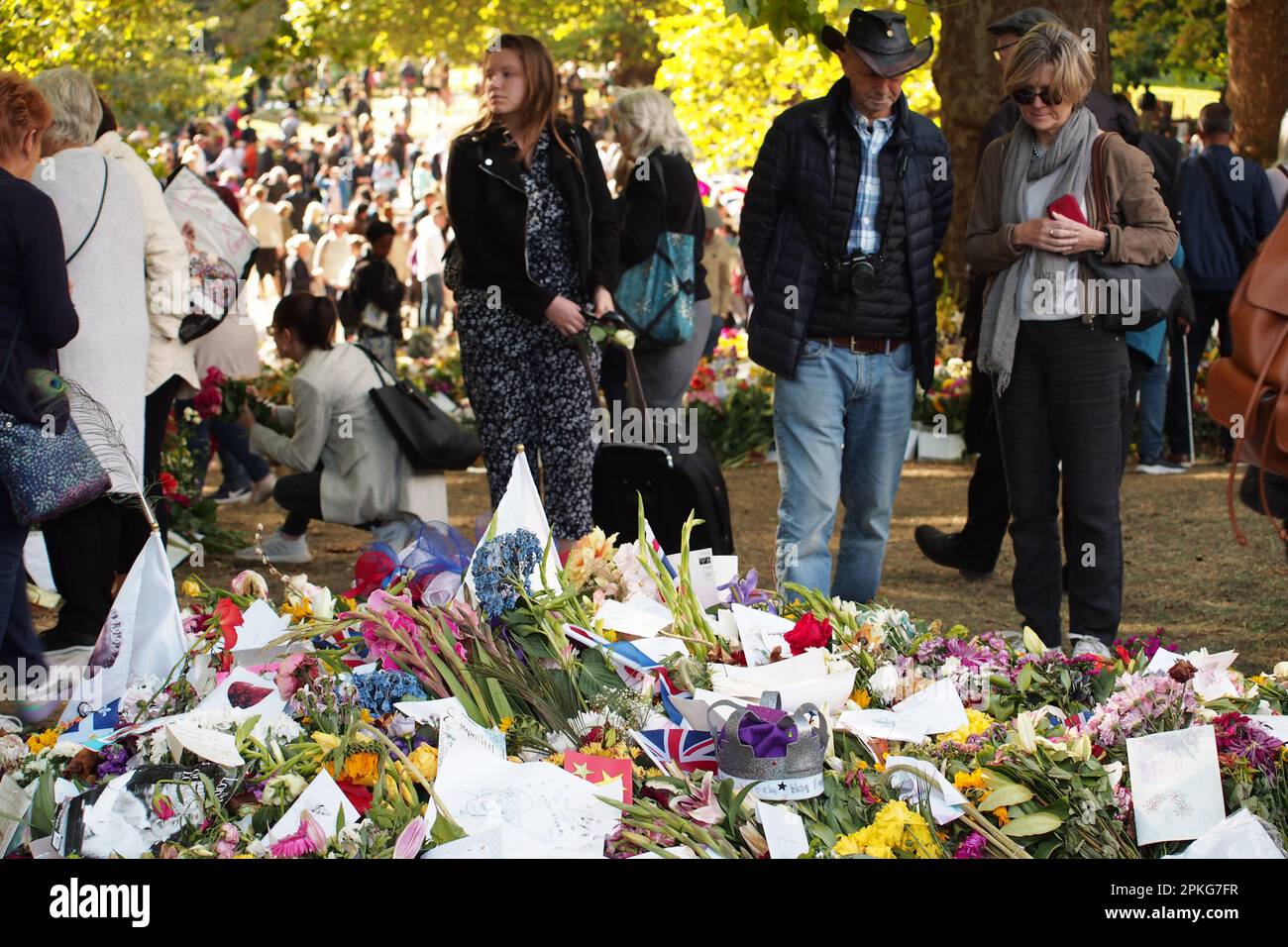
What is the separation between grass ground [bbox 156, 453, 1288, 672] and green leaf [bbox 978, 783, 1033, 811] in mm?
2975

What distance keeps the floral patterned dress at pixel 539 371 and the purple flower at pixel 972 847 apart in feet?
10.2

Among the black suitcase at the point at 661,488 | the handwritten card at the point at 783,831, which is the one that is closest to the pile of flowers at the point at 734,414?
the black suitcase at the point at 661,488

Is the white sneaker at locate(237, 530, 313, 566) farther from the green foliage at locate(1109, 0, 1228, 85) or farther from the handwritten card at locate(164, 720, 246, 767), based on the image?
the green foliage at locate(1109, 0, 1228, 85)

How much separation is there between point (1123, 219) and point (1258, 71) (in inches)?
344

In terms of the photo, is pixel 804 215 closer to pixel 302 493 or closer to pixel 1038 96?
pixel 1038 96

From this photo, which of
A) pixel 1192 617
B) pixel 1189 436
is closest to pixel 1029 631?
pixel 1192 617

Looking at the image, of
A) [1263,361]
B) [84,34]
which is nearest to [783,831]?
[1263,361]

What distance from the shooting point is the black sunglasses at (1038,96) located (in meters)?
4.63

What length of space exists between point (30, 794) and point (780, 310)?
2770 millimetres

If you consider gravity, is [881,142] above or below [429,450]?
above

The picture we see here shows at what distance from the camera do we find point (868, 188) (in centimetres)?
489

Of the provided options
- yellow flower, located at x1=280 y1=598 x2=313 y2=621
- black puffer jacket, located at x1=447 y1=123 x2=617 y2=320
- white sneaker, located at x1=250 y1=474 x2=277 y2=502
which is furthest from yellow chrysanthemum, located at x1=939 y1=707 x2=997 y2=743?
white sneaker, located at x1=250 y1=474 x2=277 y2=502

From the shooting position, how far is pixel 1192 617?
6.12m
